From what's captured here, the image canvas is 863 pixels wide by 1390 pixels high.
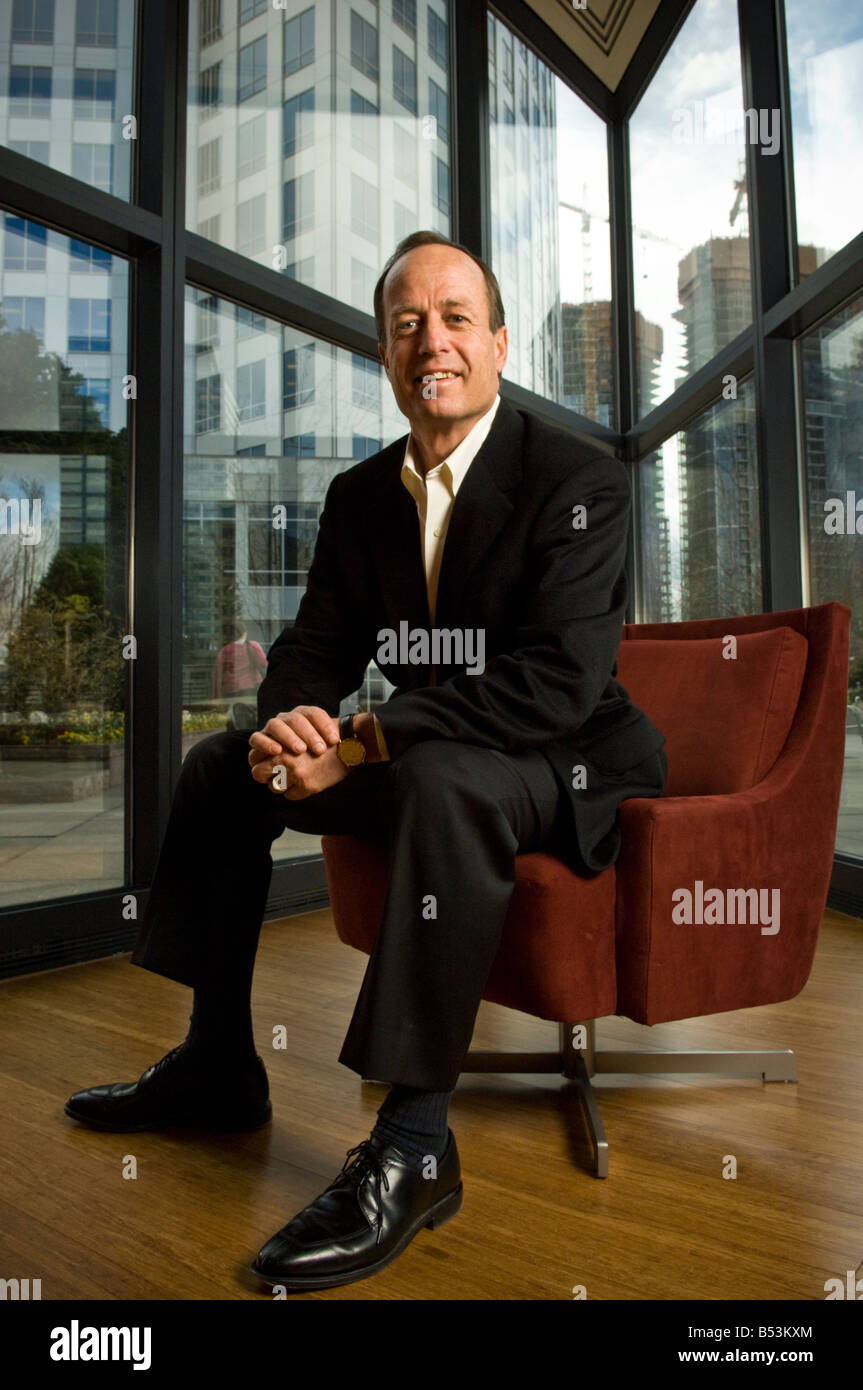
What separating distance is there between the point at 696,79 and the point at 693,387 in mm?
1333

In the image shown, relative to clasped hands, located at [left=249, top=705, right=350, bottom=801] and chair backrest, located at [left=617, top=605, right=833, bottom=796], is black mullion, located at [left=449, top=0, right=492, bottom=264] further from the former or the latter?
clasped hands, located at [left=249, top=705, right=350, bottom=801]

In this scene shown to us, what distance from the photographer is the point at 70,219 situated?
2713mm

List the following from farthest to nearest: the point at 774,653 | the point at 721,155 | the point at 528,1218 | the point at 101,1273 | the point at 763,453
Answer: the point at 721,155, the point at 763,453, the point at 774,653, the point at 528,1218, the point at 101,1273

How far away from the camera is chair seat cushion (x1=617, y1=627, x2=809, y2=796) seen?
1726 mm

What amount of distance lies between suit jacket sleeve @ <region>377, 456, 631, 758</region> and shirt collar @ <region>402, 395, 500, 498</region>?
0.18 m

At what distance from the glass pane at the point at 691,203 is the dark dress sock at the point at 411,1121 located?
11.6ft

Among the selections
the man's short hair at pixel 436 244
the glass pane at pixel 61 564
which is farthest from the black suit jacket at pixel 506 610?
the glass pane at pixel 61 564

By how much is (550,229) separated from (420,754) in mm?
4349

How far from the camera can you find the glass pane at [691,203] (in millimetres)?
3953

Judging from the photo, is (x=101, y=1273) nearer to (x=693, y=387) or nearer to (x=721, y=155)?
(x=693, y=387)

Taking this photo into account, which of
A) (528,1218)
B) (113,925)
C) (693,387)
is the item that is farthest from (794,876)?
(693,387)

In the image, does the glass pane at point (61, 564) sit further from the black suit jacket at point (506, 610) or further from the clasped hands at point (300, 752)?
the clasped hands at point (300, 752)

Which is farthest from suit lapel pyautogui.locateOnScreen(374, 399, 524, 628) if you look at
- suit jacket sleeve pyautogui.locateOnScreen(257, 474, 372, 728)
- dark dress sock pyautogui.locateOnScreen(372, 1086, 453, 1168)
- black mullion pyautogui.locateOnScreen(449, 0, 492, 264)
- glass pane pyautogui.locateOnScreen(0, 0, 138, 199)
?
black mullion pyautogui.locateOnScreen(449, 0, 492, 264)

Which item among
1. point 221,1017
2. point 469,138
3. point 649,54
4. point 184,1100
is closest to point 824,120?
point 469,138
